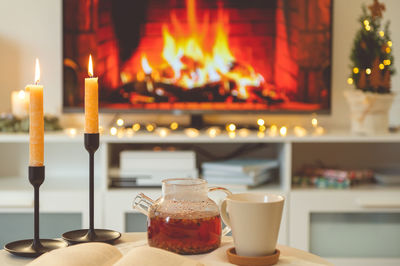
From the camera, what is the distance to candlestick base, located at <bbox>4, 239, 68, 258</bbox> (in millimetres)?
965

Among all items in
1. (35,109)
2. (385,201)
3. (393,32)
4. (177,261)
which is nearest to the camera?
(177,261)

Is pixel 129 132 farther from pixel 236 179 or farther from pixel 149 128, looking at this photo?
pixel 236 179

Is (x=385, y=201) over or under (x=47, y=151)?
under

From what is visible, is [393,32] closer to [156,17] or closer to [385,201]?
[385,201]

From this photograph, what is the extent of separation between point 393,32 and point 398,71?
175mm

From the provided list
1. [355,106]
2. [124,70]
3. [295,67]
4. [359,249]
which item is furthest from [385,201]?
[124,70]

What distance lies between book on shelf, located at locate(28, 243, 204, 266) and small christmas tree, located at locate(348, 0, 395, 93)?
1.70 meters

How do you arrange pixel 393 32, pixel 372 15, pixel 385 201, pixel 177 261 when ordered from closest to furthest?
1. pixel 177 261
2. pixel 385 201
3. pixel 372 15
4. pixel 393 32

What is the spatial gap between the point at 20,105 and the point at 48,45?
0.36 m

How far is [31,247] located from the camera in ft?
3.28

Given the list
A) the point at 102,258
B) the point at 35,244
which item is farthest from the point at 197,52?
the point at 102,258

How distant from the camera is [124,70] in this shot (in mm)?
2539

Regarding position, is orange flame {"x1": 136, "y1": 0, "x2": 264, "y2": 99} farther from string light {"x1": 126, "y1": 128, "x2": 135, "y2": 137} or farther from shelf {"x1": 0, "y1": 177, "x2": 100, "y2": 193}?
shelf {"x1": 0, "y1": 177, "x2": 100, "y2": 193}

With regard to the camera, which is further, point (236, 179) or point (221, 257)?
point (236, 179)
